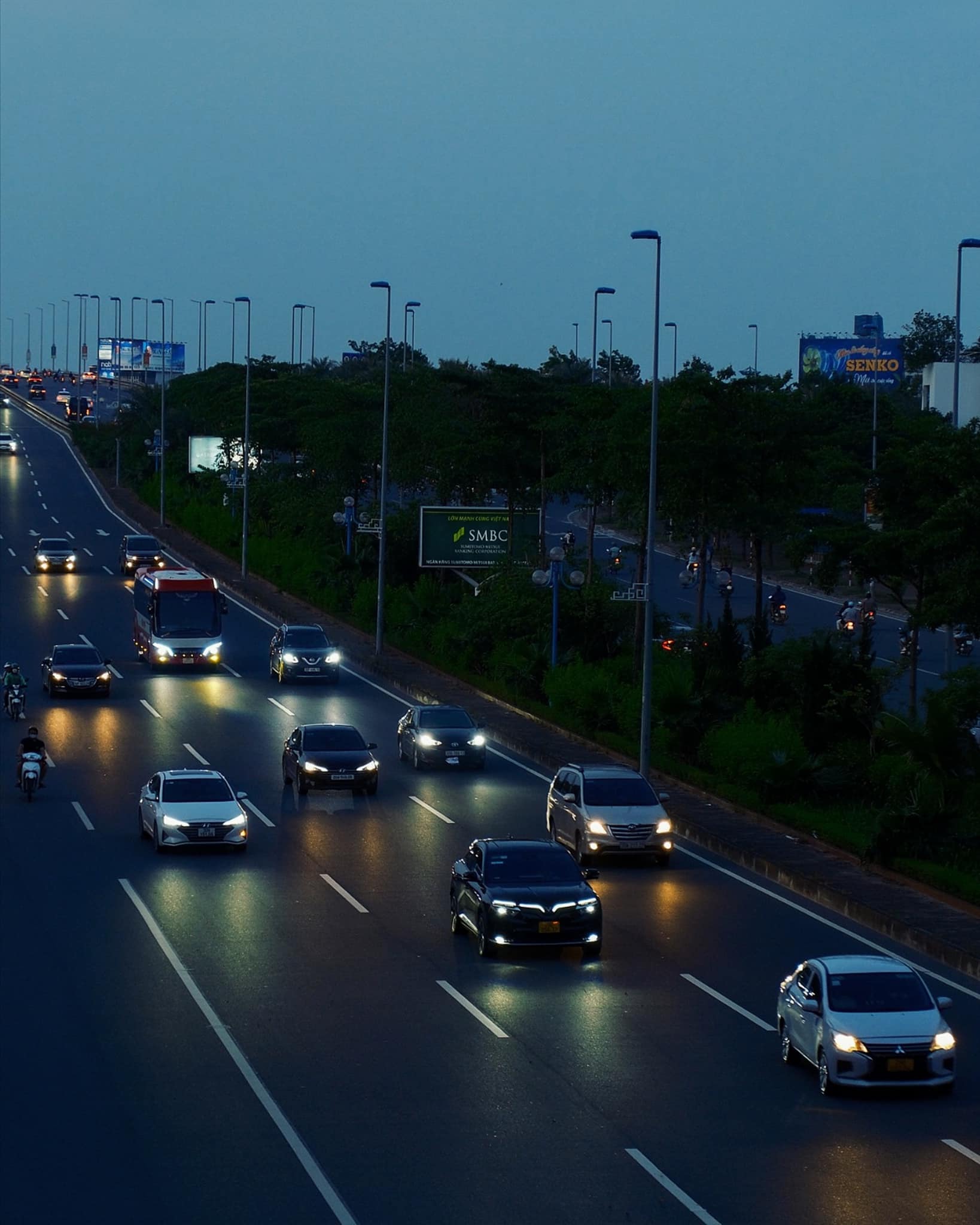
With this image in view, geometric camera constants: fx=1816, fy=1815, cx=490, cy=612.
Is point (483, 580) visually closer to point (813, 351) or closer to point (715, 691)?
point (715, 691)

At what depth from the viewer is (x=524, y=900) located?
2219 cm

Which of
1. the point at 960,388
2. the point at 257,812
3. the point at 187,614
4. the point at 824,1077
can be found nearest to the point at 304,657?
the point at 187,614

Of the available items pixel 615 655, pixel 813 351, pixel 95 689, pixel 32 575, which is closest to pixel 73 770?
pixel 95 689

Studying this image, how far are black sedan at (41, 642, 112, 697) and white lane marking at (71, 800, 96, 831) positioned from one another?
556 inches

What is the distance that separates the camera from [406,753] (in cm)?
3934

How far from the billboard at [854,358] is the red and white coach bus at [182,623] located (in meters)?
87.4

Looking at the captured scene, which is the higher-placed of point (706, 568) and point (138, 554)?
point (706, 568)

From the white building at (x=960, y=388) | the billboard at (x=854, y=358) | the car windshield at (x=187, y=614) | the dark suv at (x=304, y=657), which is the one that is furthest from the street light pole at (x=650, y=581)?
the billboard at (x=854, y=358)

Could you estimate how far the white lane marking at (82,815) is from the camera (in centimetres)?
3097

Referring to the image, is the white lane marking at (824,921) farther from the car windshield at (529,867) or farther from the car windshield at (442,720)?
the car windshield at (442,720)

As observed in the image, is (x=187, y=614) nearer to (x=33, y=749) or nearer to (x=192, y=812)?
(x=33, y=749)

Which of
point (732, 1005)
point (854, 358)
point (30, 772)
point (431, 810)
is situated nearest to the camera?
point (732, 1005)

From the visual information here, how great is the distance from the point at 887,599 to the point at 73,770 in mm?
46472

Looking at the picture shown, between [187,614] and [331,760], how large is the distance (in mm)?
20329
